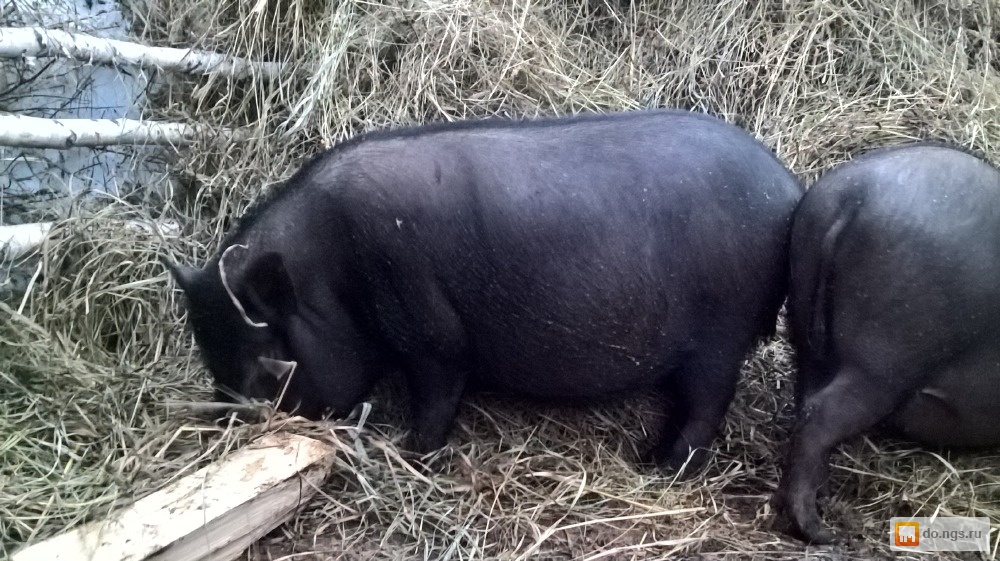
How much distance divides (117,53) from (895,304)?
351cm

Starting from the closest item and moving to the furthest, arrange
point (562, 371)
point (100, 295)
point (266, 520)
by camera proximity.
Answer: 1. point (266, 520)
2. point (562, 371)
3. point (100, 295)

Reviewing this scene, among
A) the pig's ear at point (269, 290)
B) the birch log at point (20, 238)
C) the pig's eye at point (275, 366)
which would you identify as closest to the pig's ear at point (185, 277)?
the pig's ear at point (269, 290)

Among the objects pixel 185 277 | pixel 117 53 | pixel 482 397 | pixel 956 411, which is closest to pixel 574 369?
pixel 482 397

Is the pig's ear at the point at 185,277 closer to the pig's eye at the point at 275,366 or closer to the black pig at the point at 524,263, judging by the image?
the black pig at the point at 524,263

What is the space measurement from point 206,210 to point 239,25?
1056mm

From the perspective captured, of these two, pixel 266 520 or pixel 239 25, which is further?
pixel 239 25

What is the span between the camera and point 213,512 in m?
2.38

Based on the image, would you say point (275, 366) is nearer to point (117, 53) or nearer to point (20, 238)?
point (20, 238)

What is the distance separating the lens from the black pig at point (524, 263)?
2959 mm

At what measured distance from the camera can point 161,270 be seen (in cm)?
372

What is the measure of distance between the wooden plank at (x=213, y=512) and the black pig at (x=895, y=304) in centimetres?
171

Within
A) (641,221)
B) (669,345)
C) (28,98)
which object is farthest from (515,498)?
(28,98)

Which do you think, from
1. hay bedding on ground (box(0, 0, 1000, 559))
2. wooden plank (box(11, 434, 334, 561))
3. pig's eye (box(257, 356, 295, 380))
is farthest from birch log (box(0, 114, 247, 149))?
wooden plank (box(11, 434, 334, 561))

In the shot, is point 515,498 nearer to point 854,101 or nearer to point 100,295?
point 100,295
